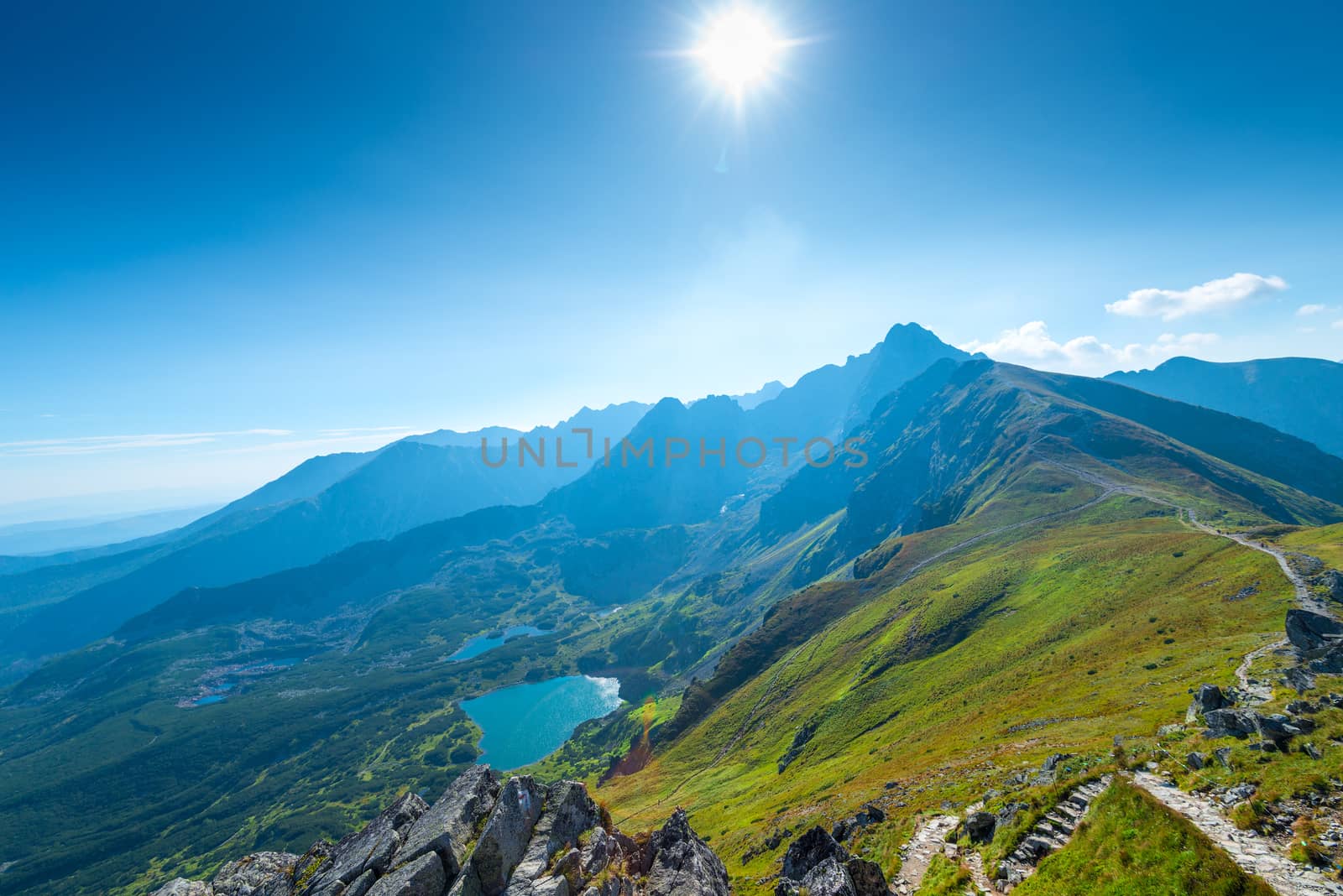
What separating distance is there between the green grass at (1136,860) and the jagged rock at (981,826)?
6193 mm

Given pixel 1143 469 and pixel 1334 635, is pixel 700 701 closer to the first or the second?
pixel 1334 635

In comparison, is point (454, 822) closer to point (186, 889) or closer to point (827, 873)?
point (186, 889)

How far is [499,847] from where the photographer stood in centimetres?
2342

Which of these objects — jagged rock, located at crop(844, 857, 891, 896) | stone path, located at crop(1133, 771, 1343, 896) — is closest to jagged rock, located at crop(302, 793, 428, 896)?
jagged rock, located at crop(844, 857, 891, 896)

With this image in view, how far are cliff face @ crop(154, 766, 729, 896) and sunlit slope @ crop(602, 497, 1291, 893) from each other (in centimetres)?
1327

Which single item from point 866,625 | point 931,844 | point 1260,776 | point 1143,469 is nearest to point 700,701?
point 866,625

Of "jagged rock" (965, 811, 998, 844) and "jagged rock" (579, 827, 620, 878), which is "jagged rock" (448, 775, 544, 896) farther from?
"jagged rock" (965, 811, 998, 844)

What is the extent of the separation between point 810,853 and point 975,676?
59.5 metres

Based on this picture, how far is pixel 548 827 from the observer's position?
2606 centimetres

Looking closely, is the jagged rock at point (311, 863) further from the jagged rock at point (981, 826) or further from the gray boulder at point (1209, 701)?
the gray boulder at point (1209, 701)

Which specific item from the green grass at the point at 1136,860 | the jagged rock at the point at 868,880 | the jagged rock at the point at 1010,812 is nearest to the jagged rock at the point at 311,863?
the jagged rock at the point at 868,880

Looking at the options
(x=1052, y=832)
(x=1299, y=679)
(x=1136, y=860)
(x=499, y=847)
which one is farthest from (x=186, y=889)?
(x=1299, y=679)

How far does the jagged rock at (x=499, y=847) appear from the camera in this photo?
22406 millimetres

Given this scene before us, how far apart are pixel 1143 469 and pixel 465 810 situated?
247994 millimetres
